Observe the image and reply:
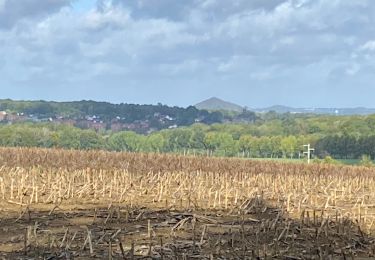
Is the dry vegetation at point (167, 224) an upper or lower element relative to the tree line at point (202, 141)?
upper

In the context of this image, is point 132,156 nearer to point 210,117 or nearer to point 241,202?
point 241,202

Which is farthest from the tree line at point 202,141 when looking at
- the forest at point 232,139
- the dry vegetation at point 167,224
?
the dry vegetation at point 167,224

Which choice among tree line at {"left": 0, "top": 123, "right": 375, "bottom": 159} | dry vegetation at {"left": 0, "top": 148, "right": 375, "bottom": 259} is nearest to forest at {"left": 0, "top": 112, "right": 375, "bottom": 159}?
tree line at {"left": 0, "top": 123, "right": 375, "bottom": 159}

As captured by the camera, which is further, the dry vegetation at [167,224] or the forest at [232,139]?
the forest at [232,139]

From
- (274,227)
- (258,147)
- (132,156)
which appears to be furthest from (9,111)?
(274,227)

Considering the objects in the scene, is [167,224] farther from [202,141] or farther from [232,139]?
[232,139]

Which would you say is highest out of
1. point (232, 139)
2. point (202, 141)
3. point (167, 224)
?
point (167, 224)

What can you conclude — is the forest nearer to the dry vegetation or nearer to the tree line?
the tree line

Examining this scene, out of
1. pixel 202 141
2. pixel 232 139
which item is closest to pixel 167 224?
pixel 202 141

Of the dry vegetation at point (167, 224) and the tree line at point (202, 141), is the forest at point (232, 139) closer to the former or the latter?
the tree line at point (202, 141)

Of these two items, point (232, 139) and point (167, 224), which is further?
point (232, 139)

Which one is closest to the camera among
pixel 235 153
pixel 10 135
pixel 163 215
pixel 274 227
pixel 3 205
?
pixel 274 227

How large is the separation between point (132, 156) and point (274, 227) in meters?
25.9

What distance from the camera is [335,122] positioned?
297 ft
